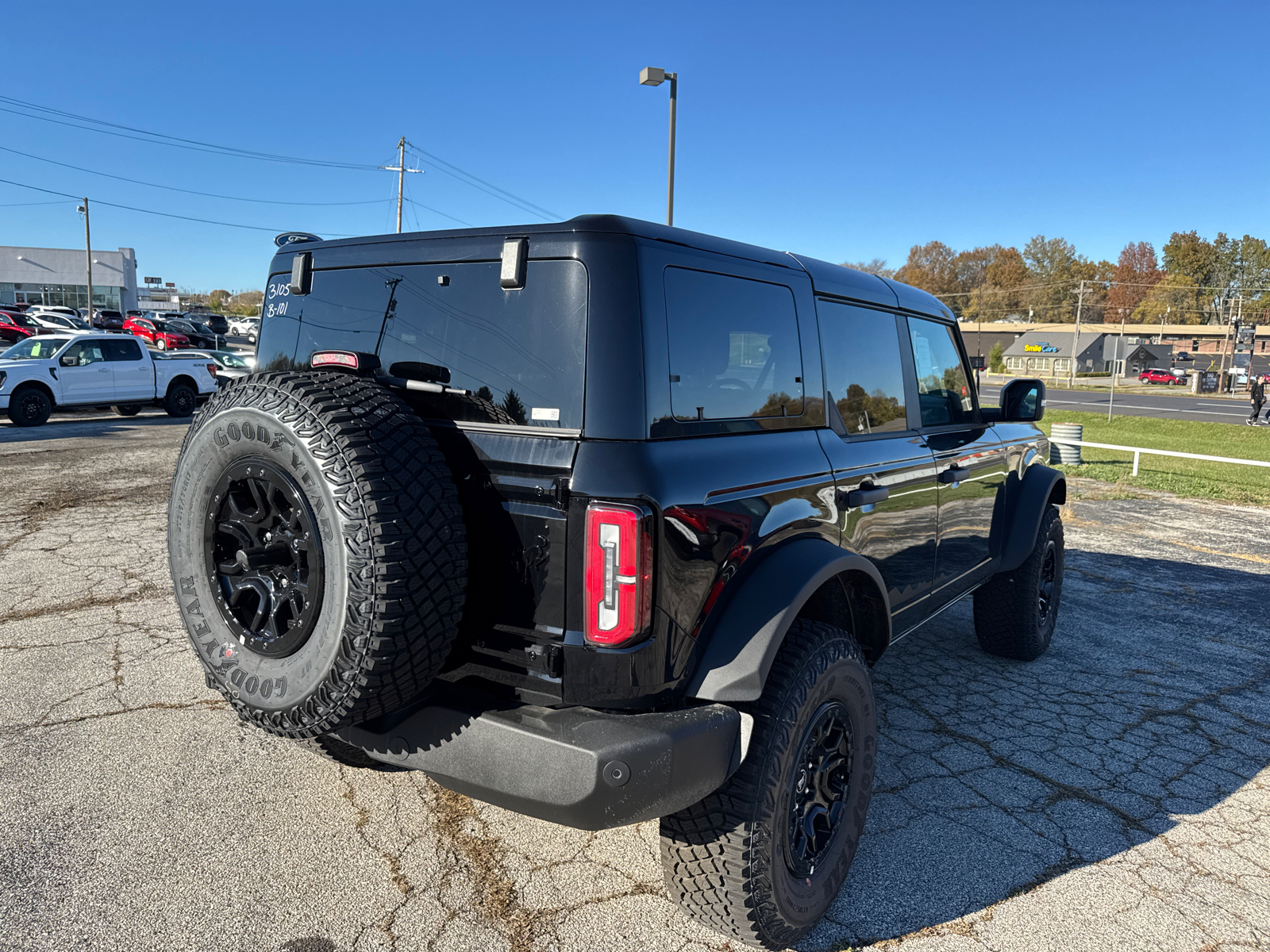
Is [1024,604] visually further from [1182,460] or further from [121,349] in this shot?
[121,349]

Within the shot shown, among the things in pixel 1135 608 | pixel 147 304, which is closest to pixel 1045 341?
pixel 1135 608

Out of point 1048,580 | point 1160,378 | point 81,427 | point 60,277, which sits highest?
point 60,277

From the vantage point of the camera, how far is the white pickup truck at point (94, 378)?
15.2 m

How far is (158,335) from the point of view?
35469mm

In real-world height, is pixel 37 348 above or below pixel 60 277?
below

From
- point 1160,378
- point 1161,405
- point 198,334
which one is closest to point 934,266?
point 1160,378

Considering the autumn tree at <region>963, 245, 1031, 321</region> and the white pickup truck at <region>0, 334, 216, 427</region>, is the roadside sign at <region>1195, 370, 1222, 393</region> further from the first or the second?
the autumn tree at <region>963, 245, 1031, 321</region>

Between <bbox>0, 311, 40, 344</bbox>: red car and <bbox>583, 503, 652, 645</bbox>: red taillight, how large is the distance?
33495 millimetres

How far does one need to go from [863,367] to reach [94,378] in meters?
17.6

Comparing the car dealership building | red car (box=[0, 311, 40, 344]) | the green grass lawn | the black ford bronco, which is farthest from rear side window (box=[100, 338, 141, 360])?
the car dealership building

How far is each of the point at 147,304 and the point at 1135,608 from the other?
4745 inches

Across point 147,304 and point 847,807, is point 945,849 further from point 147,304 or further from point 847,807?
point 147,304

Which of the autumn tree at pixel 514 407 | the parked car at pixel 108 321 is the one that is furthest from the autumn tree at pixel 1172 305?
the autumn tree at pixel 514 407

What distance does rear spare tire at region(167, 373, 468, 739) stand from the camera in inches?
81.1
